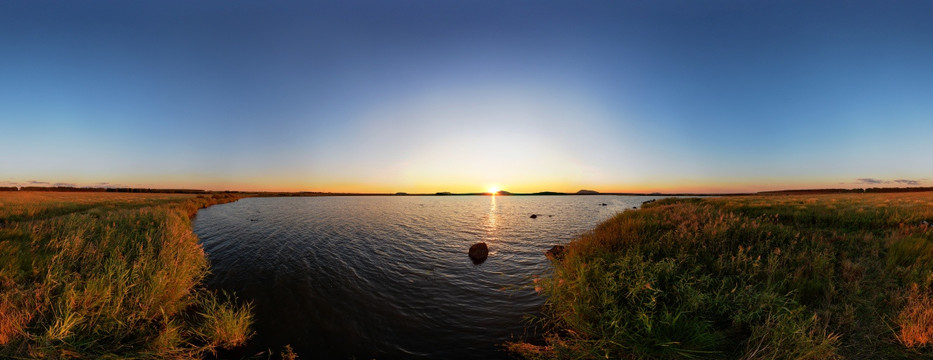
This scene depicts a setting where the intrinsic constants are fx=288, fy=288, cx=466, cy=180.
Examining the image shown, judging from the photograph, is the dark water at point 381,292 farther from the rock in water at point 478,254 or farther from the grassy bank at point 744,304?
the grassy bank at point 744,304

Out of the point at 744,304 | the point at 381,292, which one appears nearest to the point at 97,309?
the point at 381,292

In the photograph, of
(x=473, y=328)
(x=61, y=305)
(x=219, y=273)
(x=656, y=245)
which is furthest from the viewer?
(x=219, y=273)

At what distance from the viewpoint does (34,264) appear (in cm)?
779

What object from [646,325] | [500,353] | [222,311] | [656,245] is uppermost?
[656,245]

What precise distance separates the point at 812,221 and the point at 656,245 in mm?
17621

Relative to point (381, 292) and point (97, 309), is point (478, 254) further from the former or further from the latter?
point (97, 309)

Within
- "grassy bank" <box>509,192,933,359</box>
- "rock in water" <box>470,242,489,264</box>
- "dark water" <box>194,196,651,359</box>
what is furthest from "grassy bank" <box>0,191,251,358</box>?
"rock in water" <box>470,242,489,264</box>

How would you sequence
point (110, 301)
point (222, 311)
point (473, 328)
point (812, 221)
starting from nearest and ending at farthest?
point (110, 301)
point (222, 311)
point (473, 328)
point (812, 221)

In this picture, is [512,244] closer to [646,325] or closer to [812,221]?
[646,325]

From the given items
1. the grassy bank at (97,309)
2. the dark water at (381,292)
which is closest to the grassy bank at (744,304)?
the dark water at (381,292)

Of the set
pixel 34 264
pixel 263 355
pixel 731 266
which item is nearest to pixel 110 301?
pixel 263 355

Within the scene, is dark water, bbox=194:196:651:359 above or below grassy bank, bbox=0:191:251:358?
below

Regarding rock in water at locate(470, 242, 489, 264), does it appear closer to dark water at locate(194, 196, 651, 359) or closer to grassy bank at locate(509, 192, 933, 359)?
dark water at locate(194, 196, 651, 359)

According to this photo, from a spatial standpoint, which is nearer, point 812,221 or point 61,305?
point 61,305
